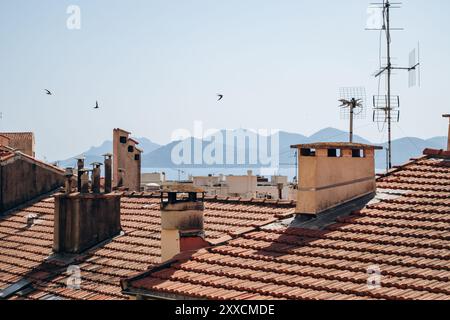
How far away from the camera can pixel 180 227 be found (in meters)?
14.9

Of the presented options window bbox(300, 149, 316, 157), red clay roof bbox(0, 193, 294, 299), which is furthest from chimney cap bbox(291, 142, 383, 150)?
red clay roof bbox(0, 193, 294, 299)

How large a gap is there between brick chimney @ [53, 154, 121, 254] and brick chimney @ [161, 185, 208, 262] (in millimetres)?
4669

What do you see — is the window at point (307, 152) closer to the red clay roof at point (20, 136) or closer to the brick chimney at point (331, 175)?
the brick chimney at point (331, 175)

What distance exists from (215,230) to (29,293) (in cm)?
487

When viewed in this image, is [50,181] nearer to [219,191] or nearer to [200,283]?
[200,283]

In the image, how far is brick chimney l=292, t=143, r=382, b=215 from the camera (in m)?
14.6

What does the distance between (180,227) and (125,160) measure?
45.6 feet

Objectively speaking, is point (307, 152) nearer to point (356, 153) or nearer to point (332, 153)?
point (332, 153)

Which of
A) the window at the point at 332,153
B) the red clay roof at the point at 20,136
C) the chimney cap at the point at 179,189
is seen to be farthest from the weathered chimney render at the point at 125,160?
the red clay roof at the point at 20,136

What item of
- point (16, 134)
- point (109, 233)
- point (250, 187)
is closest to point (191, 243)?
point (109, 233)

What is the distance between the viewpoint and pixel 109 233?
1950 centimetres

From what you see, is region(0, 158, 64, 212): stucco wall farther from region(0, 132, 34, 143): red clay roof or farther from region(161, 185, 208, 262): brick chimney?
region(0, 132, 34, 143): red clay roof

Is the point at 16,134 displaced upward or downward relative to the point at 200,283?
upward

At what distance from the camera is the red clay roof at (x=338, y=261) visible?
1092 centimetres
